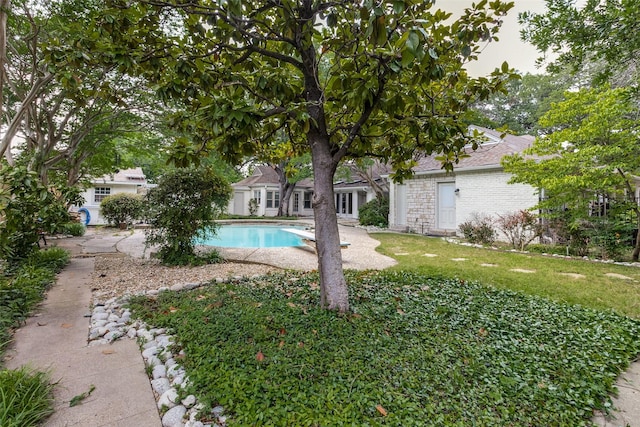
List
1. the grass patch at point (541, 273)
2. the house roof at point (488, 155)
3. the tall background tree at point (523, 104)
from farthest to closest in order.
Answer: the tall background tree at point (523, 104) → the house roof at point (488, 155) → the grass patch at point (541, 273)

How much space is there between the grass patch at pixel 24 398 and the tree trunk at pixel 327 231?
254 cm

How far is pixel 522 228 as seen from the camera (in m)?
9.48

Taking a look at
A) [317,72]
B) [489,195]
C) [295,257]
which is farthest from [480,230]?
[317,72]

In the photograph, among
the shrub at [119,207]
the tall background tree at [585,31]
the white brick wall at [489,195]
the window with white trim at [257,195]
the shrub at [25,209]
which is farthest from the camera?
the window with white trim at [257,195]

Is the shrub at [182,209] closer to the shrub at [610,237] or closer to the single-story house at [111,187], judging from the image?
the shrub at [610,237]

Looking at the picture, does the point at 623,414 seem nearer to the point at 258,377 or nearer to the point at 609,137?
the point at 258,377

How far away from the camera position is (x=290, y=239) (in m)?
14.0

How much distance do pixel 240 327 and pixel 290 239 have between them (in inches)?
425

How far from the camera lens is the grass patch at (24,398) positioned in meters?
1.89

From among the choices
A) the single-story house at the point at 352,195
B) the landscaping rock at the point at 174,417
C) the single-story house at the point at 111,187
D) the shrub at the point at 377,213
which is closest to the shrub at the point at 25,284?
the landscaping rock at the point at 174,417

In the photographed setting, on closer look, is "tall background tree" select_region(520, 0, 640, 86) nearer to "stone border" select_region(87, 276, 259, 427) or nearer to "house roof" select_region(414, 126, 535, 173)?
"stone border" select_region(87, 276, 259, 427)

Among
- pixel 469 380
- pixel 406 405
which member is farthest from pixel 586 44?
pixel 406 405

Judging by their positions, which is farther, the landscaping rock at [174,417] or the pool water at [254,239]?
the pool water at [254,239]

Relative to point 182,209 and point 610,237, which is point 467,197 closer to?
point 610,237
